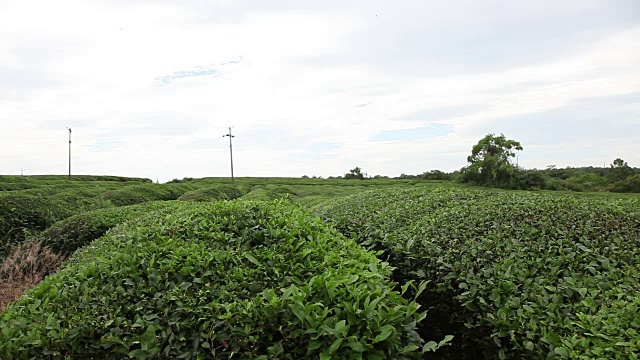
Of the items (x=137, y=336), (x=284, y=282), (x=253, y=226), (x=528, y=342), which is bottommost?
(x=528, y=342)

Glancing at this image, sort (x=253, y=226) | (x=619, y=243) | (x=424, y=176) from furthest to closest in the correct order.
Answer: (x=424, y=176) → (x=619, y=243) → (x=253, y=226)

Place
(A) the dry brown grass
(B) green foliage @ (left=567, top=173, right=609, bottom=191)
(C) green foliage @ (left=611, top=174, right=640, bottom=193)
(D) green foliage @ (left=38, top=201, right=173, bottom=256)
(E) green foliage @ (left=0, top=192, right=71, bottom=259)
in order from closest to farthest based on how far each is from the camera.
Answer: (A) the dry brown grass → (D) green foliage @ (left=38, top=201, right=173, bottom=256) → (E) green foliage @ (left=0, top=192, right=71, bottom=259) → (C) green foliage @ (left=611, top=174, right=640, bottom=193) → (B) green foliage @ (left=567, top=173, right=609, bottom=191)

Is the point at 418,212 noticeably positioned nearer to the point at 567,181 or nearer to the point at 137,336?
the point at 137,336

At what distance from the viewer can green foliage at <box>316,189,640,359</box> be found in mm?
2857

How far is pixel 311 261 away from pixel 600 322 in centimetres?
180

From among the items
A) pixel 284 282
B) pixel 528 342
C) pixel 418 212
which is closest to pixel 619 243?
pixel 528 342

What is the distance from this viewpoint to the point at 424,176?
1463 inches

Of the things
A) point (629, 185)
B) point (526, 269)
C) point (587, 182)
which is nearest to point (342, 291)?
point (526, 269)

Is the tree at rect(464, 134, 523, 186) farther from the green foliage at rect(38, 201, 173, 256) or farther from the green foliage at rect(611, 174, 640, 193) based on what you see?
the green foliage at rect(38, 201, 173, 256)

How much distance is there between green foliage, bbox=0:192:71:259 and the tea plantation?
4.56m

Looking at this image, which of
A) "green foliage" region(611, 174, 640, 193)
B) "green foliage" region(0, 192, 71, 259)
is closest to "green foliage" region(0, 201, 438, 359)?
"green foliage" region(0, 192, 71, 259)

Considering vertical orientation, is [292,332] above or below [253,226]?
below

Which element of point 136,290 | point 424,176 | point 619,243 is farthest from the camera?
point 424,176

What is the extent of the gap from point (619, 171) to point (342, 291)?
1049 inches
